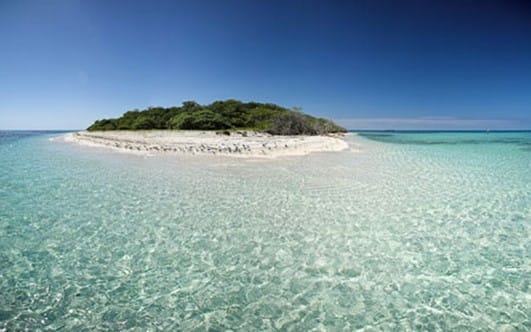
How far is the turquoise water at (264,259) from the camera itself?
3.10 m

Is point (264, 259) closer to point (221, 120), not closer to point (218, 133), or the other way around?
point (218, 133)

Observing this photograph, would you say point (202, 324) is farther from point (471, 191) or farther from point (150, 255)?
point (471, 191)

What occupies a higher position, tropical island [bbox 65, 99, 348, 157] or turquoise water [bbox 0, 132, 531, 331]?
tropical island [bbox 65, 99, 348, 157]

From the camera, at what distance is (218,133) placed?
37875 mm

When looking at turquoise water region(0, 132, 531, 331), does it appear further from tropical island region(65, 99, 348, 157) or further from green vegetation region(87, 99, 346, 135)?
green vegetation region(87, 99, 346, 135)

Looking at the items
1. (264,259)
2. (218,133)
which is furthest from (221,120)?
(264,259)

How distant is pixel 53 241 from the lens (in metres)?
4.86

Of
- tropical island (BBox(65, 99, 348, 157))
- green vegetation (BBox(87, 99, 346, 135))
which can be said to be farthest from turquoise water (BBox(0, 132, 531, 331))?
green vegetation (BBox(87, 99, 346, 135))

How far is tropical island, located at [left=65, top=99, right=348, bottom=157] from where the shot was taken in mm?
20250

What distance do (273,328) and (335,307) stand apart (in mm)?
791

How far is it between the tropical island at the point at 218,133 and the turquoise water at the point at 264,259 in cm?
1083

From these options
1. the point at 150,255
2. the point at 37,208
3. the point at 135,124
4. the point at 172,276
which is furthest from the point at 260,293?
the point at 135,124

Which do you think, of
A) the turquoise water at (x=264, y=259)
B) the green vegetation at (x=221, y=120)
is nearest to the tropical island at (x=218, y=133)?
the green vegetation at (x=221, y=120)

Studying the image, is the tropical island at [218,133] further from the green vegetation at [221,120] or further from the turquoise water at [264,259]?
the turquoise water at [264,259]
